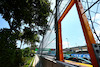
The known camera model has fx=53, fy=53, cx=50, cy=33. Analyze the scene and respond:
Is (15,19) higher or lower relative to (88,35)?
higher

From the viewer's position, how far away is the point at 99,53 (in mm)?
911

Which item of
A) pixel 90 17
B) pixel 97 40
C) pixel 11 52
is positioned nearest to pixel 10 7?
pixel 11 52

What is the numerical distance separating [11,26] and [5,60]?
353cm

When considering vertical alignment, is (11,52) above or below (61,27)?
below

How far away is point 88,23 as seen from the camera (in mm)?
1219

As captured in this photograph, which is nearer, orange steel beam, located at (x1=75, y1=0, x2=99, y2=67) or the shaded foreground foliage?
orange steel beam, located at (x1=75, y1=0, x2=99, y2=67)

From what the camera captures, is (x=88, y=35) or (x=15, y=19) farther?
(x=15, y=19)

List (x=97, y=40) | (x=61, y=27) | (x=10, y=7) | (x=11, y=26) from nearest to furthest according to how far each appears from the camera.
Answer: (x=97, y=40), (x=61, y=27), (x=10, y=7), (x=11, y=26)

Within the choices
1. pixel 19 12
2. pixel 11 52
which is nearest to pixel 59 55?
pixel 11 52

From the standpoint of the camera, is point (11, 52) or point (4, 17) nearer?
point (11, 52)

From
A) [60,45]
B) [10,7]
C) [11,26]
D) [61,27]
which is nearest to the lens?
[60,45]

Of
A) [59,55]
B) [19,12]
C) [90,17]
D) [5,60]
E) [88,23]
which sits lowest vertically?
[5,60]

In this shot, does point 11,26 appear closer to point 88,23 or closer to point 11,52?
point 11,52

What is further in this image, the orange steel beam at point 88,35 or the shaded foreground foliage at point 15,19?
the shaded foreground foliage at point 15,19
